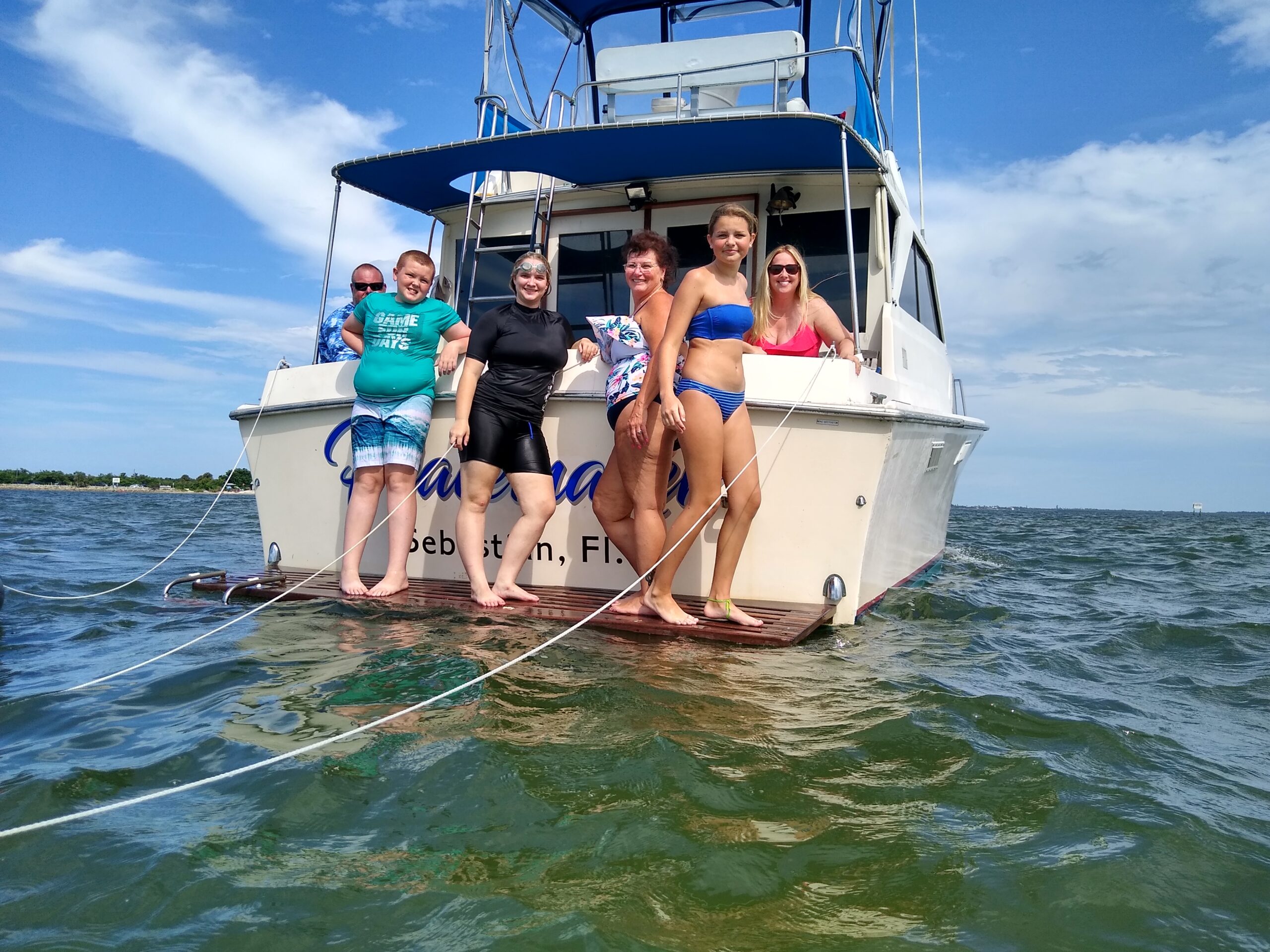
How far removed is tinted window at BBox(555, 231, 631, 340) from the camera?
21.4 ft

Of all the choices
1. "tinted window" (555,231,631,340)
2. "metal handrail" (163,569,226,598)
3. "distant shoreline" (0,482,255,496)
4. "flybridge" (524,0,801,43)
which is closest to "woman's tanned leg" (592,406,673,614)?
"tinted window" (555,231,631,340)

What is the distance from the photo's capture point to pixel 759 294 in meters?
4.79

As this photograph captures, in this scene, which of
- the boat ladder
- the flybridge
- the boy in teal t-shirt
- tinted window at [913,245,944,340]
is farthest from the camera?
the flybridge

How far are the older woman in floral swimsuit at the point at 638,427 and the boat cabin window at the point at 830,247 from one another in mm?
2149

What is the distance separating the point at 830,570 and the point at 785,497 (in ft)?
1.47

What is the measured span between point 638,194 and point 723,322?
106 inches

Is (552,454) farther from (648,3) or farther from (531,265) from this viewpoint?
(648,3)

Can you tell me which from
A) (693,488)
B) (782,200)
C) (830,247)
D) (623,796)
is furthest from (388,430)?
(830,247)

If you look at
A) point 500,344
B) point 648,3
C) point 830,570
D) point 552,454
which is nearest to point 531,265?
point 500,344

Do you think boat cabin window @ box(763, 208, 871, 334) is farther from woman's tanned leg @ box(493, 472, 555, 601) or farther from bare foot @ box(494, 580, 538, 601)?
bare foot @ box(494, 580, 538, 601)

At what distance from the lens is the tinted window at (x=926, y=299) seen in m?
7.45

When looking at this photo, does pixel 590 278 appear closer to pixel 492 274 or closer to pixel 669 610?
pixel 492 274

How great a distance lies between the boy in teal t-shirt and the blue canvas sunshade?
1.19 m

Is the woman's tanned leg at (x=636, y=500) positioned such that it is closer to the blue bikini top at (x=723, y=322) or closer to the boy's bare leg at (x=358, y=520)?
the blue bikini top at (x=723, y=322)
